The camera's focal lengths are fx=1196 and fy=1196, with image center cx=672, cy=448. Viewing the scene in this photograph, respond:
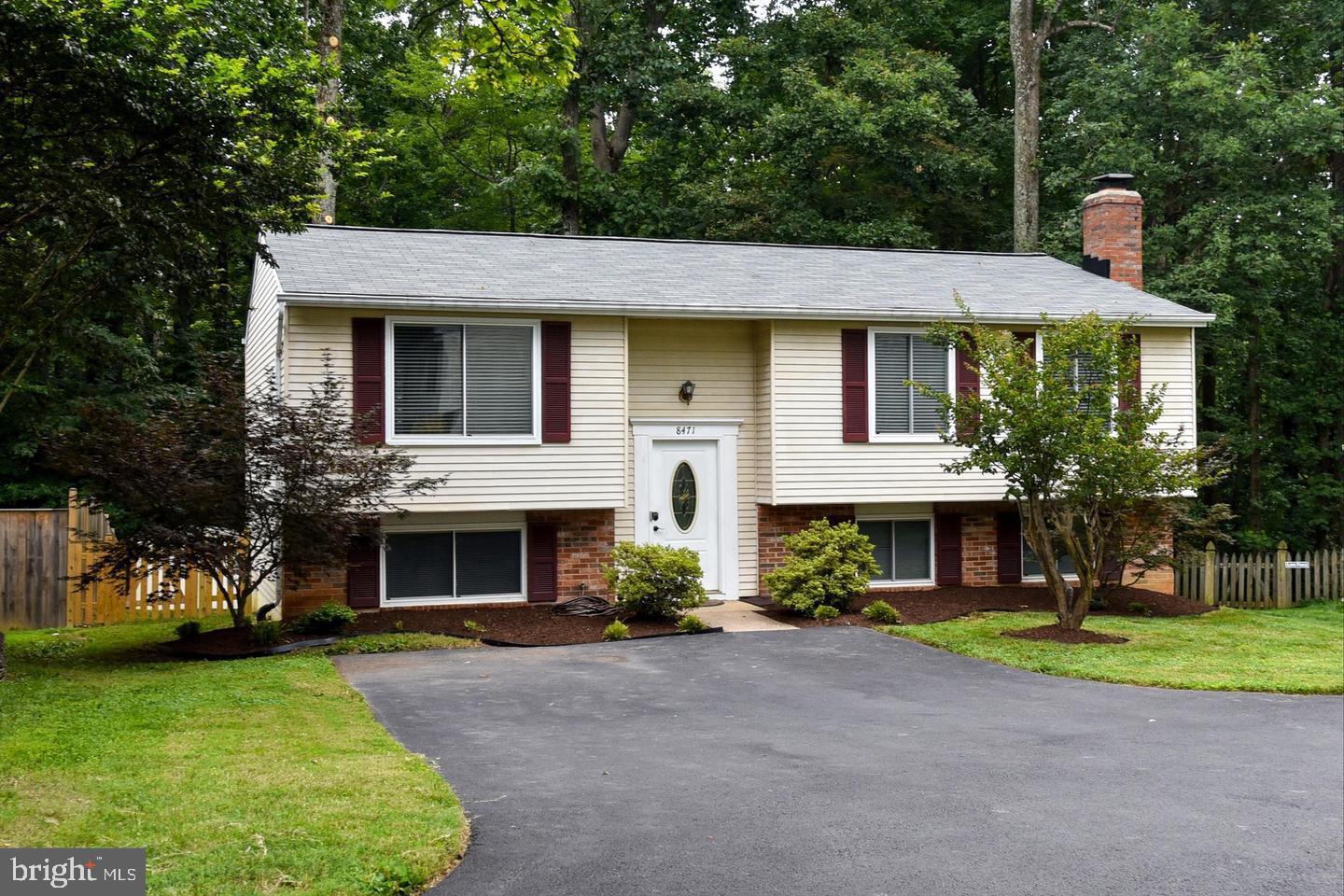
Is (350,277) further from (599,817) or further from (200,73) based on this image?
(599,817)

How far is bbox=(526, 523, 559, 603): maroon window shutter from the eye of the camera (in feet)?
50.4

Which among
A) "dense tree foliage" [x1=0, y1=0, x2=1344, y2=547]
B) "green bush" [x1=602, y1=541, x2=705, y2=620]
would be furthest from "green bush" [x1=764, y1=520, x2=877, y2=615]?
"dense tree foliage" [x1=0, y1=0, x2=1344, y2=547]

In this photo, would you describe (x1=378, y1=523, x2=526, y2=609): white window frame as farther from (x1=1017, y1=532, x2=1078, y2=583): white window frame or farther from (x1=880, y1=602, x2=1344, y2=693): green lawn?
(x1=1017, y1=532, x2=1078, y2=583): white window frame

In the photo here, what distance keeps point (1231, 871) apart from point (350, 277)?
11.9m

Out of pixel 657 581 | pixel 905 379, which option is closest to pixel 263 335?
pixel 657 581

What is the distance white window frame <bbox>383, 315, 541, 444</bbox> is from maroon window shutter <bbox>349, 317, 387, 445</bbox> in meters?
0.06

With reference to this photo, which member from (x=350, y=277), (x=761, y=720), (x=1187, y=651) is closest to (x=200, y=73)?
(x=350, y=277)

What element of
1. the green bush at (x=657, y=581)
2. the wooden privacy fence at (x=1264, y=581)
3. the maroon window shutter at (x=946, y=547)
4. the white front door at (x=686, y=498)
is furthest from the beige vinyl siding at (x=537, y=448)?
the wooden privacy fence at (x=1264, y=581)

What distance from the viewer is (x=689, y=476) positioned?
16281 mm

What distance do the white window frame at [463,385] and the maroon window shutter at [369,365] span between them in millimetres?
55

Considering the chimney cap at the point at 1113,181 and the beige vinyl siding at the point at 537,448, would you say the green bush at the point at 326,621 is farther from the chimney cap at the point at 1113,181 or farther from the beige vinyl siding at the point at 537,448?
the chimney cap at the point at 1113,181

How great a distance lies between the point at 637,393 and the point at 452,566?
3.36m

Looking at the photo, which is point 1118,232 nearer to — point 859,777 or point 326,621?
point 326,621

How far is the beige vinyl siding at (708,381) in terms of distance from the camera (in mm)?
16109
